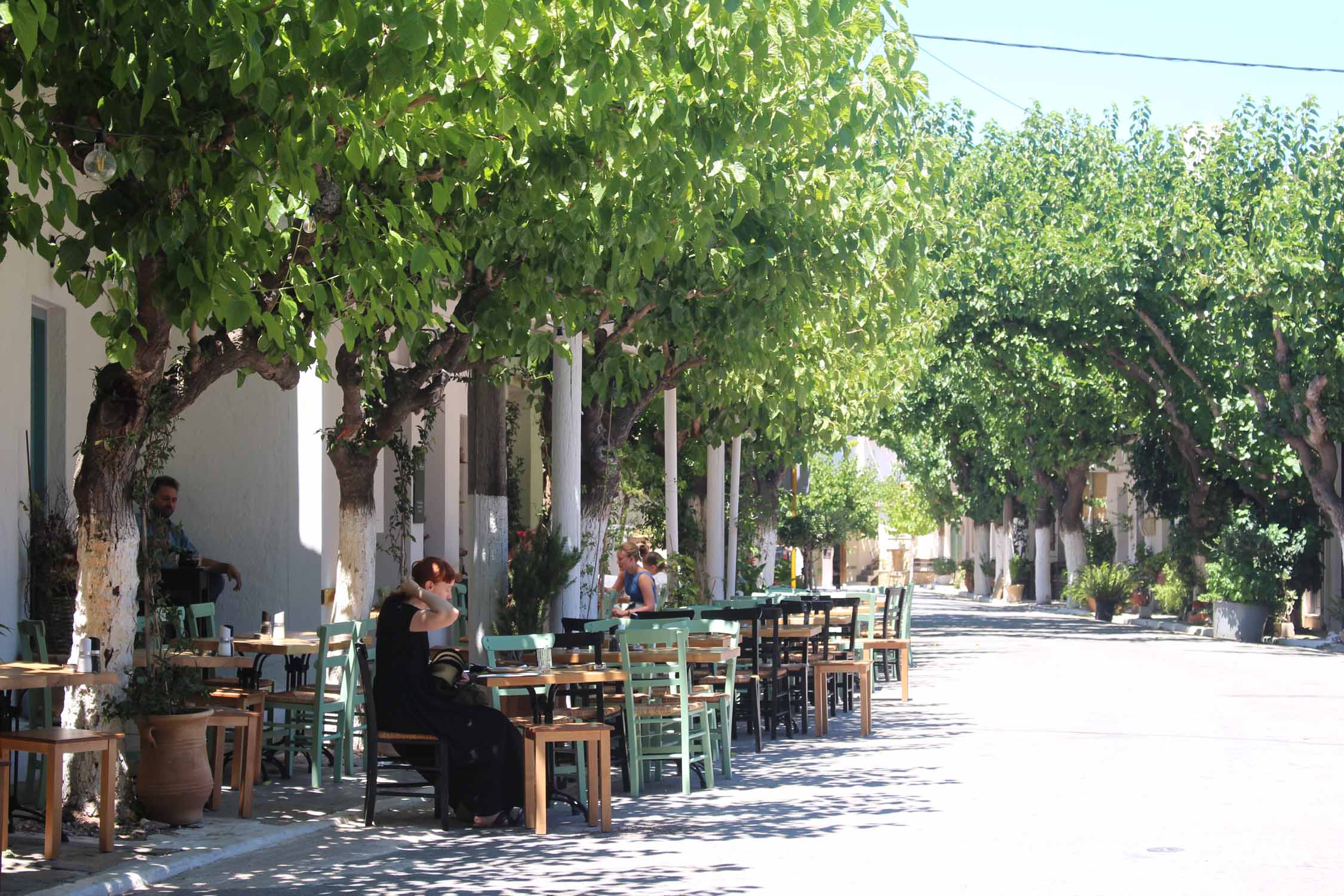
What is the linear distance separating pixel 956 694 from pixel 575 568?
499 centimetres

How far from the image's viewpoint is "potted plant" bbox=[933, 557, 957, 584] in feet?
254

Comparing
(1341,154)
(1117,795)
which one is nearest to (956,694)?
(1117,795)

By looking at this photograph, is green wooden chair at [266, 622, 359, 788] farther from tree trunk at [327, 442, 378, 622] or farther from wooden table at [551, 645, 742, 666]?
wooden table at [551, 645, 742, 666]

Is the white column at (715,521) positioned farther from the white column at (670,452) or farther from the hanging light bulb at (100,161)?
the hanging light bulb at (100,161)

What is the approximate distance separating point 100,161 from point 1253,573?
2551 cm

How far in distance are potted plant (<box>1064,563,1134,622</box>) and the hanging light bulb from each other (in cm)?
3398

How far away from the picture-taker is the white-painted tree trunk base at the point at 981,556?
2502 inches

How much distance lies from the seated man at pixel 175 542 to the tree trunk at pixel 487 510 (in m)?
2.22

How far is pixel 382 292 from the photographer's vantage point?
873cm

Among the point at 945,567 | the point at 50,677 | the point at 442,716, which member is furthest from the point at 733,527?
the point at 945,567

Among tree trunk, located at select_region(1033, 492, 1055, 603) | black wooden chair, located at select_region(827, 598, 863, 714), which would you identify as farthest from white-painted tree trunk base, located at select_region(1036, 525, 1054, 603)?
black wooden chair, located at select_region(827, 598, 863, 714)

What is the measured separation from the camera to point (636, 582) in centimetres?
1723

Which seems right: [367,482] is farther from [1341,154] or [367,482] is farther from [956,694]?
[1341,154]

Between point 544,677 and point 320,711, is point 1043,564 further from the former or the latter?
point 544,677
